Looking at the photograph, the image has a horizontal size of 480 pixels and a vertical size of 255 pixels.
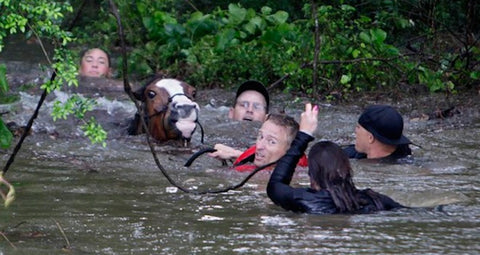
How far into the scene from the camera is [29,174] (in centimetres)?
869

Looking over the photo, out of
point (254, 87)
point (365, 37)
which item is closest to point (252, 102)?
point (254, 87)

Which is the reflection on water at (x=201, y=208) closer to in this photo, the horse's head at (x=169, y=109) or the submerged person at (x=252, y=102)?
the horse's head at (x=169, y=109)

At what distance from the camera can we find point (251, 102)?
39.0ft

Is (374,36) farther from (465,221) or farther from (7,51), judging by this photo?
(7,51)

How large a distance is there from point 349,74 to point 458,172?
13.6ft

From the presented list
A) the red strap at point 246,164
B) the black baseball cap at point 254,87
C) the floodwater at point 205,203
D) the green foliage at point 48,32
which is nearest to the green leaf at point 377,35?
the floodwater at point 205,203

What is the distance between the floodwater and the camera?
5988mm

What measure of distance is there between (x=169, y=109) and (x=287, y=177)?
2.94m

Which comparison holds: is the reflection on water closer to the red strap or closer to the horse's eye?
the red strap

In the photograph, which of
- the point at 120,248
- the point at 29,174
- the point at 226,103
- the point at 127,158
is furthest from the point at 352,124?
the point at 120,248

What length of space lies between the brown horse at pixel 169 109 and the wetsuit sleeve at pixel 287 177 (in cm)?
269

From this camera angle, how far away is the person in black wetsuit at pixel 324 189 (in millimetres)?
6906

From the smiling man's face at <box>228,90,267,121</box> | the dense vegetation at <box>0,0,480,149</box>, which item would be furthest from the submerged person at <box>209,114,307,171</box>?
the smiling man's face at <box>228,90,267,121</box>

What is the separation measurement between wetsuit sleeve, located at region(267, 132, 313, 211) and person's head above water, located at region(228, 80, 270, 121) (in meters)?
4.57
